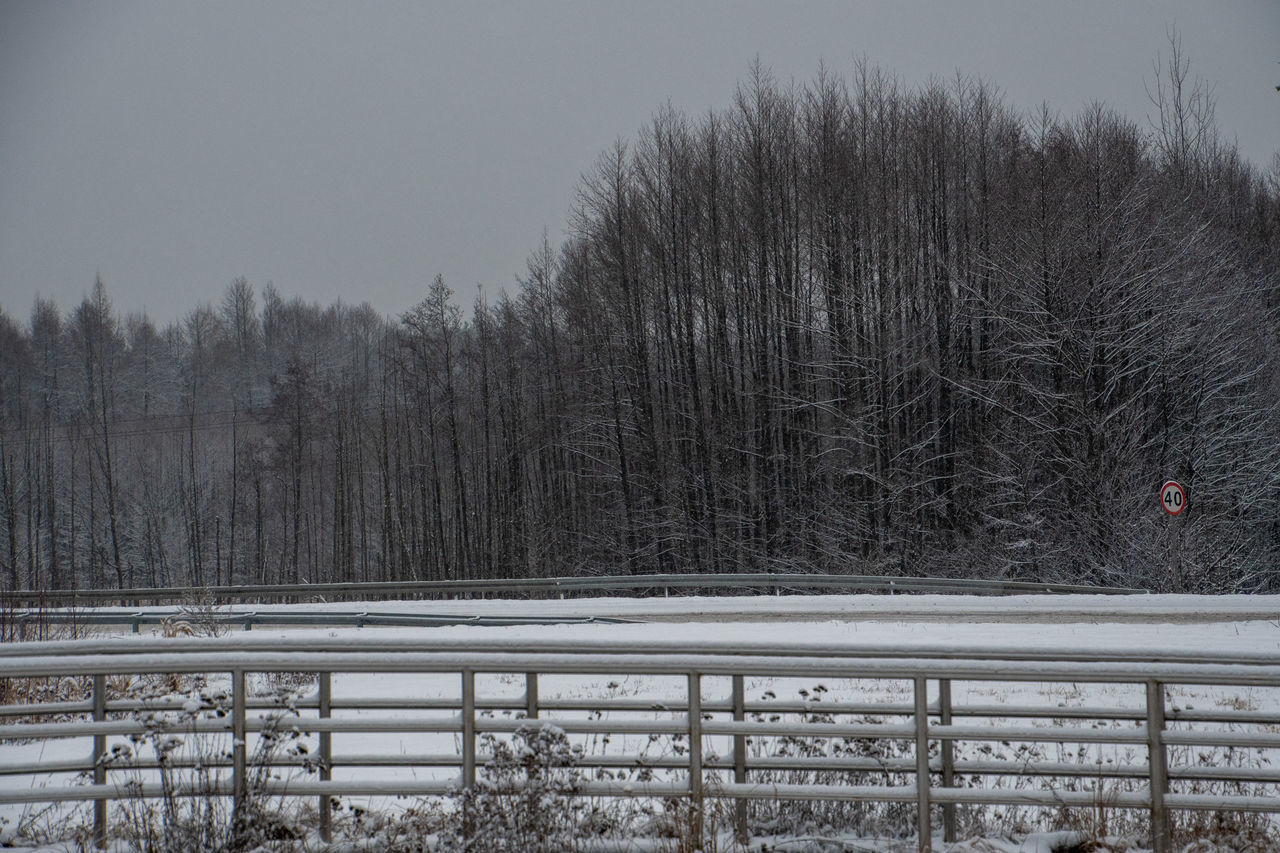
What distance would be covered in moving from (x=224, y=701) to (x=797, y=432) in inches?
1125

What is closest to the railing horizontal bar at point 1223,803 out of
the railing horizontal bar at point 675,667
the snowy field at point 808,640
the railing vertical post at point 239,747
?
the snowy field at point 808,640

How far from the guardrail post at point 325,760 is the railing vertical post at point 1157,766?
5560mm

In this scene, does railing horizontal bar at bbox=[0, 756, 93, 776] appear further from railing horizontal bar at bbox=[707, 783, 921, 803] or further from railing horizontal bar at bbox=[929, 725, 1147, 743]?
railing horizontal bar at bbox=[929, 725, 1147, 743]

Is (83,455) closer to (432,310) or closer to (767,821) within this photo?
(432,310)

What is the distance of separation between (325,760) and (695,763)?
2.53 meters

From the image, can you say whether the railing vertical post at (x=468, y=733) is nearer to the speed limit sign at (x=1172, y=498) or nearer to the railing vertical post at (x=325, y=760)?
the railing vertical post at (x=325, y=760)

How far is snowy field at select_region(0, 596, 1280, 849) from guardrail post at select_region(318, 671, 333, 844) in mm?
161

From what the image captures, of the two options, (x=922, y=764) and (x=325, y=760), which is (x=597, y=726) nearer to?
(x=325, y=760)

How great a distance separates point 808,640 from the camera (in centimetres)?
1448

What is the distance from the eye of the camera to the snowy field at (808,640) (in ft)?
29.0

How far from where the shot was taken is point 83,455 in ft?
216

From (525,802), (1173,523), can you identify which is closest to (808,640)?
(525,802)

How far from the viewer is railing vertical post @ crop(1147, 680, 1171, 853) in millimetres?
5879

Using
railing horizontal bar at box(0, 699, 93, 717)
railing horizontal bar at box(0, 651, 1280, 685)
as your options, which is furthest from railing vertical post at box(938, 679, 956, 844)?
railing horizontal bar at box(0, 699, 93, 717)
